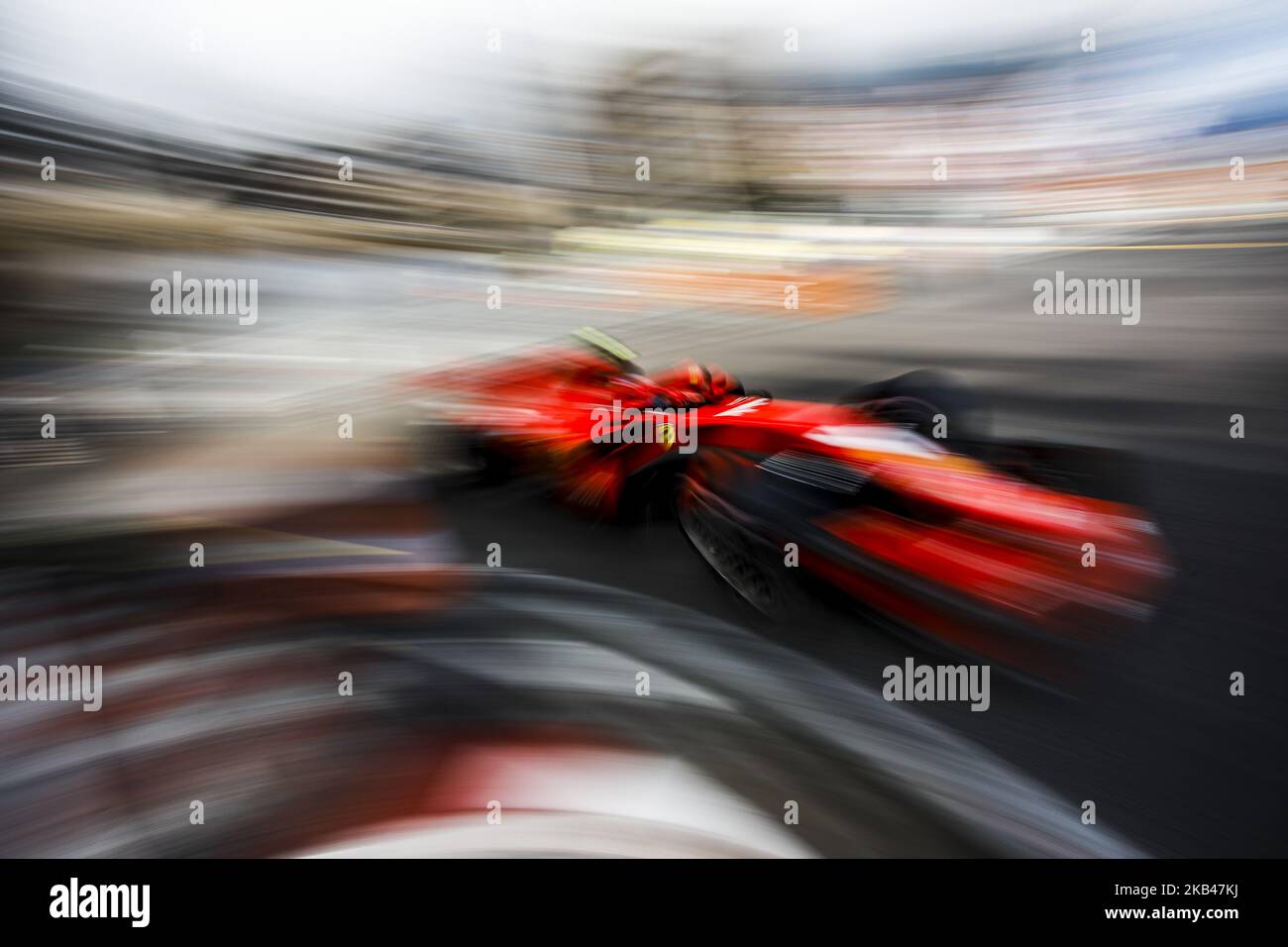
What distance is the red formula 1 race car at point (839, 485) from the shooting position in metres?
1.52

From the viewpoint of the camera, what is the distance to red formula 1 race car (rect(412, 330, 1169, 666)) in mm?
1519

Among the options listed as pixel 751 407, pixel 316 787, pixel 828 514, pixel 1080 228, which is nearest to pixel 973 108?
pixel 1080 228

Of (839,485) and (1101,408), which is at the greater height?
(1101,408)

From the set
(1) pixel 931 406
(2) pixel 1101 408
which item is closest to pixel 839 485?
(1) pixel 931 406

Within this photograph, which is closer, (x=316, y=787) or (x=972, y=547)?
(x=972, y=547)

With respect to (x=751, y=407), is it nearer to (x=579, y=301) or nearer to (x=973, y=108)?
(x=579, y=301)

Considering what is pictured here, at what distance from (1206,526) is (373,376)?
179cm

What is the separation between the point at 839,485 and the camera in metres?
1.56

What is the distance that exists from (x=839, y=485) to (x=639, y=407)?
454 millimetres

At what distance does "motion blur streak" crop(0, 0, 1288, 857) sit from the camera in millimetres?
1557

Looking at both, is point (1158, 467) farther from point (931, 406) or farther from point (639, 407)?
point (639, 407)

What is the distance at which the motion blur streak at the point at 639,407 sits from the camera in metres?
1.56

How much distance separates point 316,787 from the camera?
5.28 feet
